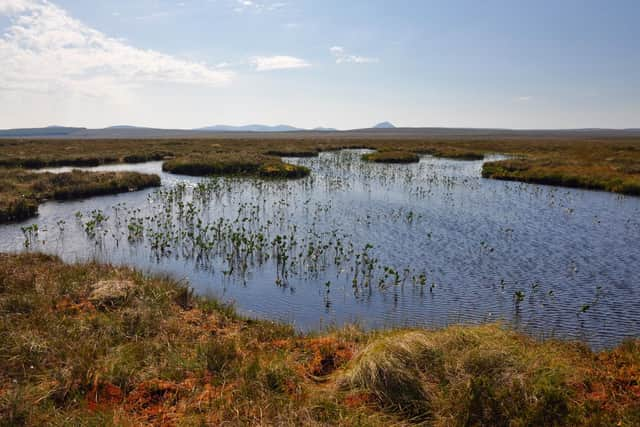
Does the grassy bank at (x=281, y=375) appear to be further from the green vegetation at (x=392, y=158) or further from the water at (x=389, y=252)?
the green vegetation at (x=392, y=158)

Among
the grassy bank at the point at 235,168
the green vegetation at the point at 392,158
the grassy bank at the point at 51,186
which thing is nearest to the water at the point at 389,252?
the grassy bank at the point at 51,186

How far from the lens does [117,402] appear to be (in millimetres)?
5633

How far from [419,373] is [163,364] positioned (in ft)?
13.5

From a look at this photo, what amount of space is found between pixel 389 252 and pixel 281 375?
9.37 m

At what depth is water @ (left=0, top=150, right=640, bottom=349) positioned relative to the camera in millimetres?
10594

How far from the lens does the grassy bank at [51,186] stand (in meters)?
19.4

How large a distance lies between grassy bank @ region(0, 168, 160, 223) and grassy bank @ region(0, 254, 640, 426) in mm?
13681

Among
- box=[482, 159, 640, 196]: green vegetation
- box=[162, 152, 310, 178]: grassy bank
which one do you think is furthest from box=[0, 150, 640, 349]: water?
box=[162, 152, 310, 178]: grassy bank

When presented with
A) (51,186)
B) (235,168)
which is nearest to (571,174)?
(235,168)

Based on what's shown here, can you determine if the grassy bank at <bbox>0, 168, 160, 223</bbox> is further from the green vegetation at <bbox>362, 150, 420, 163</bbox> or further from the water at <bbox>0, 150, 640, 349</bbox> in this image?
the green vegetation at <bbox>362, 150, 420, 163</bbox>

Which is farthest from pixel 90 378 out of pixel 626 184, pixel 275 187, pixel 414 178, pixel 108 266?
pixel 626 184

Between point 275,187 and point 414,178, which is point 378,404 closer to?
point 275,187

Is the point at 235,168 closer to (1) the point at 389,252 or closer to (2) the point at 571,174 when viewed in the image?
(1) the point at 389,252

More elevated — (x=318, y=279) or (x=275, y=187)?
(x=275, y=187)
